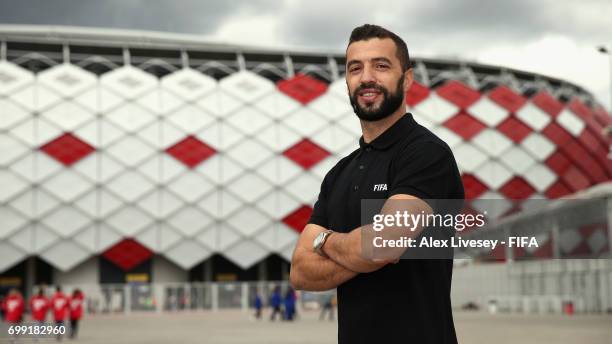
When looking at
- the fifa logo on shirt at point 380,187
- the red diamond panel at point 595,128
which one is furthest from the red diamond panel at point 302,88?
the fifa logo on shirt at point 380,187

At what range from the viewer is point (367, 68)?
9.14 ft

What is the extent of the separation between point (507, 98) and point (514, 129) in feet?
8.57

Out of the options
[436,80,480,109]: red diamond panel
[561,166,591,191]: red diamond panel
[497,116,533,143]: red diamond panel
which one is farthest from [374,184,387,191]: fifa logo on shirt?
[561,166,591,191]: red diamond panel

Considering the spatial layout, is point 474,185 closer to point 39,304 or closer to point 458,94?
point 458,94

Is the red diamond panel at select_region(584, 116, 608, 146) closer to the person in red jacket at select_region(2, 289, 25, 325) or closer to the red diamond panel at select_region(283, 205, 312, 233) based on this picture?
the red diamond panel at select_region(283, 205, 312, 233)

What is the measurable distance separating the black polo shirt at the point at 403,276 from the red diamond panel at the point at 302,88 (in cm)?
5345

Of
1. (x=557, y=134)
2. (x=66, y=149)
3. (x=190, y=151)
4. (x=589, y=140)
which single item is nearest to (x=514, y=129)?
(x=557, y=134)

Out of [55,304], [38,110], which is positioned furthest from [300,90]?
[55,304]

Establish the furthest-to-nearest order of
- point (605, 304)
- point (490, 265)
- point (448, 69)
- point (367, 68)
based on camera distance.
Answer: point (448, 69), point (490, 265), point (605, 304), point (367, 68)

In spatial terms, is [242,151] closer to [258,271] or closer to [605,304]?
[258,271]

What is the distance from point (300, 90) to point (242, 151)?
22.2ft

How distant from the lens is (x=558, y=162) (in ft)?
201

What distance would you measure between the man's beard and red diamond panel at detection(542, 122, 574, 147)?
2413 inches

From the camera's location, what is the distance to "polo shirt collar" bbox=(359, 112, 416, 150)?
282 cm
